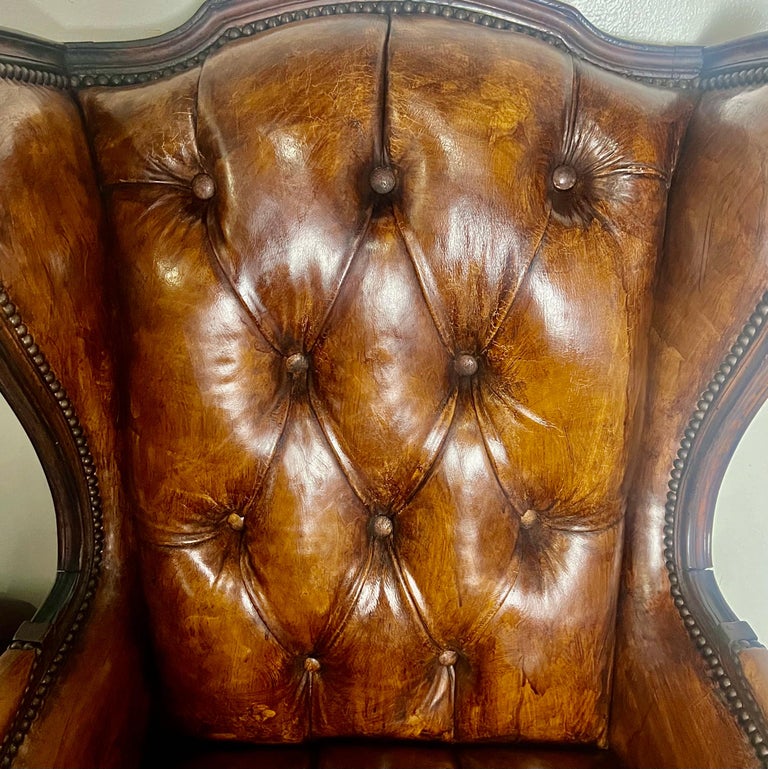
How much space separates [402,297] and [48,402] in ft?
0.82

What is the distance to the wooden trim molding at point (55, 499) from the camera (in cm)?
42

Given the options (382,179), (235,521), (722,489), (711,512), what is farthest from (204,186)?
(722,489)

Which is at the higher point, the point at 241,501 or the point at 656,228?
the point at 656,228

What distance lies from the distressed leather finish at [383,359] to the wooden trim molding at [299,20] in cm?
2

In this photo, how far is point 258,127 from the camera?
1.44ft

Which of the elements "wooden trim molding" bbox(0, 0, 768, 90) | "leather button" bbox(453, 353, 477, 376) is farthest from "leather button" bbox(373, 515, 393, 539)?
"wooden trim molding" bbox(0, 0, 768, 90)

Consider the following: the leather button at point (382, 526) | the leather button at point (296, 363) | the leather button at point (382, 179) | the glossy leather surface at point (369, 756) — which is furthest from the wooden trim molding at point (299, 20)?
the glossy leather surface at point (369, 756)

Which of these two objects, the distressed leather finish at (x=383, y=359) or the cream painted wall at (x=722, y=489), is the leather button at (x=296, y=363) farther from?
the cream painted wall at (x=722, y=489)

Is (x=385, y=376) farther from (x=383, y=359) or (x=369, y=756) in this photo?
(x=369, y=756)

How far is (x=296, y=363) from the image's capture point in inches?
18.4

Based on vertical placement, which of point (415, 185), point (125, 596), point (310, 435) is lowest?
point (125, 596)

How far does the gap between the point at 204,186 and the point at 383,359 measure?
0.17 meters

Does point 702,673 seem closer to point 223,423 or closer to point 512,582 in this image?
point 512,582

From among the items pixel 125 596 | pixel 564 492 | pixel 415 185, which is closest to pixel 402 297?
pixel 415 185
